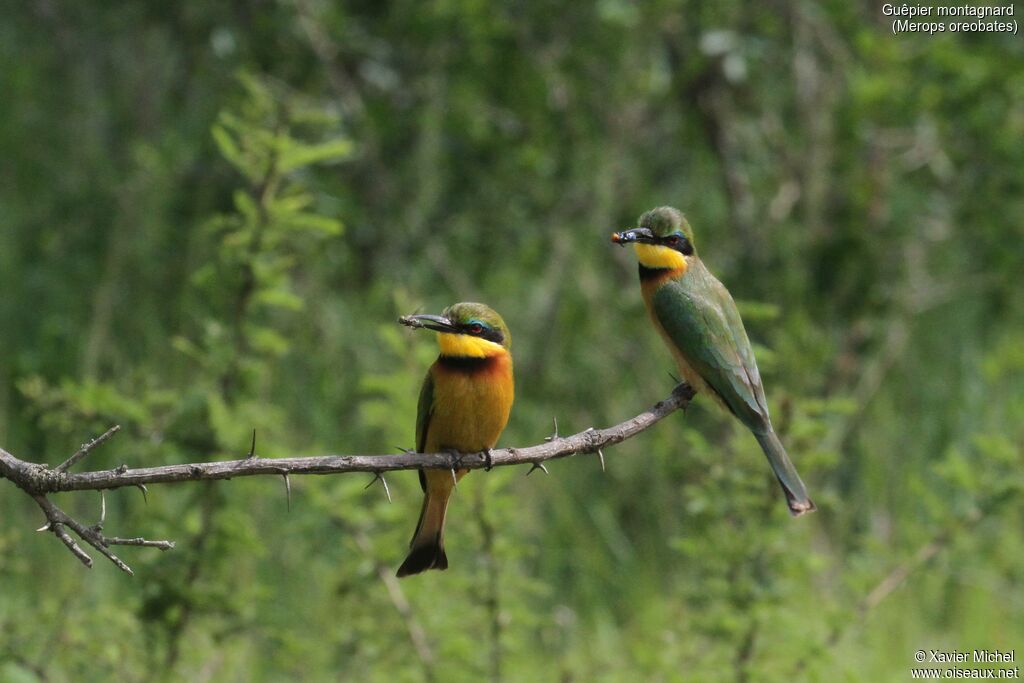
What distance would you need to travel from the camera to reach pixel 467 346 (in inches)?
124

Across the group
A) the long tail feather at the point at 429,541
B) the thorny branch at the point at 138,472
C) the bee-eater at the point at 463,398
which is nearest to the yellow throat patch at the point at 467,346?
the bee-eater at the point at 463,398

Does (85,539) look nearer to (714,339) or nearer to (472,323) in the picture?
(472,323)

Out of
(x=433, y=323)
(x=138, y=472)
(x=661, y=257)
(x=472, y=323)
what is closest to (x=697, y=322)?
(x=661, y=257)

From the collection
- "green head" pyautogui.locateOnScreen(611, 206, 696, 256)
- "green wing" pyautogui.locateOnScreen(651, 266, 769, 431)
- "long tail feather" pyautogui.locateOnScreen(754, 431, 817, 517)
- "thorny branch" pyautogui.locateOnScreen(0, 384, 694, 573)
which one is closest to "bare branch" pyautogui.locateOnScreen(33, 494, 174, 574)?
"thorny branch" pyautogui.locateOnScreen(0, 384, 694, 573)

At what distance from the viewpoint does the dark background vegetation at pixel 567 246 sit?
5207mm

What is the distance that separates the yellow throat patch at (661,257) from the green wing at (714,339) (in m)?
0.04

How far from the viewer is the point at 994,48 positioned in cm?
565

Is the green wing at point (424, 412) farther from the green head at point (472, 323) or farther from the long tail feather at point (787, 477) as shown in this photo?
the long tail feather at point (787, 477)

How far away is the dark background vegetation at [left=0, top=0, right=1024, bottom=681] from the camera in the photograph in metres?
5.21

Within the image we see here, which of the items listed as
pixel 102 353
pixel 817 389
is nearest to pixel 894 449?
pixel 817 389

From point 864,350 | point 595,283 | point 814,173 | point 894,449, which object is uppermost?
point 814,173

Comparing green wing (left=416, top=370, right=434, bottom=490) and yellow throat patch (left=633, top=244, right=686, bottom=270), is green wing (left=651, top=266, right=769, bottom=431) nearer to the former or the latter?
yellow throat patch (left=633, top=244, right=686, bottom=270)

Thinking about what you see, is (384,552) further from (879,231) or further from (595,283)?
(879,231)

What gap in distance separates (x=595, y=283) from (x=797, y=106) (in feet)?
4.69
